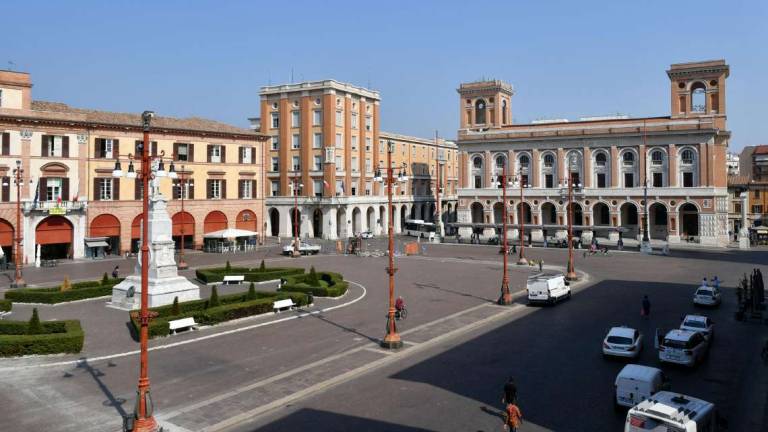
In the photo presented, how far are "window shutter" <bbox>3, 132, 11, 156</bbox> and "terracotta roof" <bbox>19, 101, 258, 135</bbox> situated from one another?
2333mm

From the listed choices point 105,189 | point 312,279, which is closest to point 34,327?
point 312,279

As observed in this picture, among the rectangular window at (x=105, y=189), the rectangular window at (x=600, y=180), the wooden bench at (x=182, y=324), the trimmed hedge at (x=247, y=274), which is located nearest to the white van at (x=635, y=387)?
the wooden bench at (x=182, y=324)

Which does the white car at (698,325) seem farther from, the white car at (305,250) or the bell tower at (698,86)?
the bell tower at (698,86)

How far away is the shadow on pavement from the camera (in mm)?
14836

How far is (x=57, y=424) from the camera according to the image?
15305 mm

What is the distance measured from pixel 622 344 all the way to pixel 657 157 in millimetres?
62020

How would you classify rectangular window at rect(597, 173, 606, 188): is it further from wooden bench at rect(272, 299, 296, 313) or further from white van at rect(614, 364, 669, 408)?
white van at rect(614, 364, 669, 408)

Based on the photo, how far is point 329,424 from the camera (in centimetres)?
1524

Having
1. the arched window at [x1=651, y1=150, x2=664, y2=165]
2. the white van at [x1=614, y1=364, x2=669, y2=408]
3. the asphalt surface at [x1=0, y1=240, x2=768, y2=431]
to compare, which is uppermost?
the arched window at [x1=651, y1=150, x2=664, y2=165]

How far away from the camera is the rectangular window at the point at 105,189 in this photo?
57031mm

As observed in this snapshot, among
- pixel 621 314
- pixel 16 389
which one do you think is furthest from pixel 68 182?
pixel 621 314

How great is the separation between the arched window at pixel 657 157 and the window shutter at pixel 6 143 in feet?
238

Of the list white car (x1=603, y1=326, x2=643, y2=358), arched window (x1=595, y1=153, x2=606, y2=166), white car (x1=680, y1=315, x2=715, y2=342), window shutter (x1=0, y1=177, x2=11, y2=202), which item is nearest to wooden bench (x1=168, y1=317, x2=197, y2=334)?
white car (x1=603, y1=326, x2=643, y2=358)

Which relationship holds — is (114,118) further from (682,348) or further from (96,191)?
(682,348)
